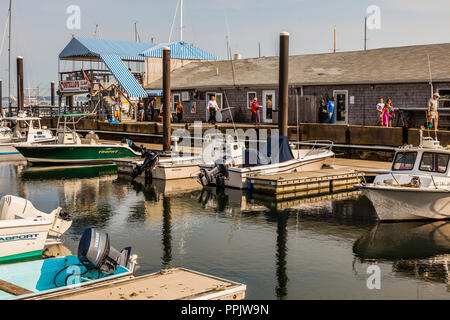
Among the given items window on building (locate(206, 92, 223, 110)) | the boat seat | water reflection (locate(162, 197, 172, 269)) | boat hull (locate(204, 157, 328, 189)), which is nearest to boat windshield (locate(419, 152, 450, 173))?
boat hull (locate(204, 157, 328, 189))

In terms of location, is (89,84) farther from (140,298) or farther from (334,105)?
(140,298)

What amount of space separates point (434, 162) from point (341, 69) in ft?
59.9

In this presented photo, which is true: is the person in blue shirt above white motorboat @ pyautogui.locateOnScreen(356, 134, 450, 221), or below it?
above

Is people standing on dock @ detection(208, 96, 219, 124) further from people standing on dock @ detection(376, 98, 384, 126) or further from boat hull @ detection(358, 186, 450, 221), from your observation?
boat hull @ detection(358, 186, 450, 221)

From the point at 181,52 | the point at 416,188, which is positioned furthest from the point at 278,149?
the point at 181,52

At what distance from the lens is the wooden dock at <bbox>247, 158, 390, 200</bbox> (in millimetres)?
20359

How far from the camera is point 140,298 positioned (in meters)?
8.61

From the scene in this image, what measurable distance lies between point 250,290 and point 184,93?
31340 millimetres

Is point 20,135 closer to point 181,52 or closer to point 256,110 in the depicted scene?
point 256,110

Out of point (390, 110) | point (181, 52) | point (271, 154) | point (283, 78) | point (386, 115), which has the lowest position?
point (271, 154)

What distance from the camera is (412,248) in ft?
46.2

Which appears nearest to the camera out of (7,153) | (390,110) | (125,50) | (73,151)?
(390,110)

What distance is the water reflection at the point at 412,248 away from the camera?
12359mm
